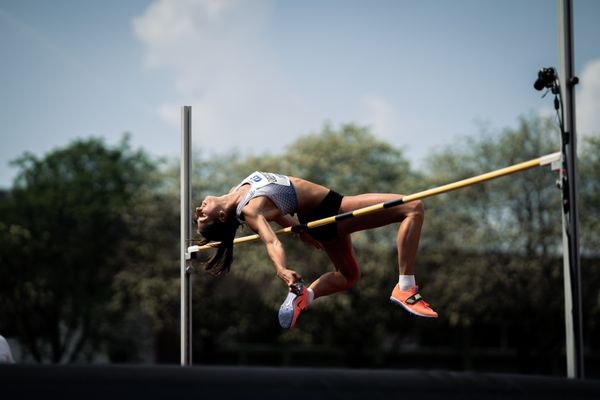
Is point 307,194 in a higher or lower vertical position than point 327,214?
higher

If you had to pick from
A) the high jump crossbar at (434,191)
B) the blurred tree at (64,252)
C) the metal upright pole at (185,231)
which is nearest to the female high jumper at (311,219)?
the high jump crossbar at (434,191)

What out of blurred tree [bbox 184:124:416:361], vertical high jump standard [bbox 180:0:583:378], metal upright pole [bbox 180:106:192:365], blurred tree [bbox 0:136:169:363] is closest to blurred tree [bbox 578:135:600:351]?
blurred tree [bbox 184:124:416:361]

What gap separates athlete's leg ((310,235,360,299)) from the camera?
636 cm

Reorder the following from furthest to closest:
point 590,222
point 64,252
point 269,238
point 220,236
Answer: point 64,252 → point 590,222 → point 220,236 → point 269,238

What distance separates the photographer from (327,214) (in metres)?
6.09

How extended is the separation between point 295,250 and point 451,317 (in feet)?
19.2

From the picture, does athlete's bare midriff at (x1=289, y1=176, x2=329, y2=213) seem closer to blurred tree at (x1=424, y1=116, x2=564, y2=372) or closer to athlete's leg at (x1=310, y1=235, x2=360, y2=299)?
athlete's leg at (x1=310, y1=235, x2=360, y2=299)

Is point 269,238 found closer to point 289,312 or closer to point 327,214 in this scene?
point 289,312

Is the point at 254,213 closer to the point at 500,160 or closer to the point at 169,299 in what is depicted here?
the point at 500,160

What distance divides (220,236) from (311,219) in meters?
0.77

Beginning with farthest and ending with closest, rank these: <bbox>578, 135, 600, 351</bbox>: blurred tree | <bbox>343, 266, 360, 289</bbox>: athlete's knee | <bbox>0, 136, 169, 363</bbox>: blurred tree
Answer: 1. <bbox>0, 136, 169, 363</bbox>: blurred tree
2. <bbox>578, 135, 600, 351</bbox>: blurred tree
3. <bbox>343, 266, 360, 289</bbox>: athlete's knee

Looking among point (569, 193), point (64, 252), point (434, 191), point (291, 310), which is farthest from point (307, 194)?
point (64, 252)

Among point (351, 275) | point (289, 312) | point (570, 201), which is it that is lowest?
point (289, 312)

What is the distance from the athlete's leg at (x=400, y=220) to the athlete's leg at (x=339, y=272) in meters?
0.31
